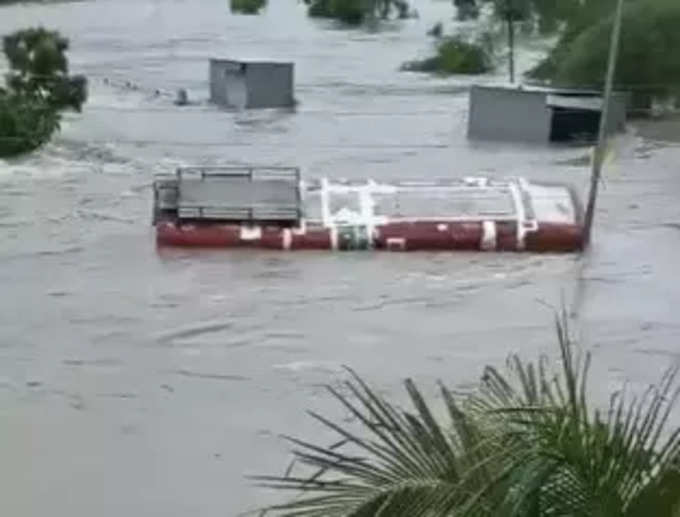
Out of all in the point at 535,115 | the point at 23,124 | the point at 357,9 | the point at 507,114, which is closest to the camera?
the point at 23,124

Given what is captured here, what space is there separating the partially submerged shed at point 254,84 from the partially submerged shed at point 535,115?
234 inches

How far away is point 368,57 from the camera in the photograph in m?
50.7

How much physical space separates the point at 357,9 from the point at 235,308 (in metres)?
47.8

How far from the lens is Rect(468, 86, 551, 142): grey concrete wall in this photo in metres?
32.1

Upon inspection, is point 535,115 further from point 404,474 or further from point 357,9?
point 357,9

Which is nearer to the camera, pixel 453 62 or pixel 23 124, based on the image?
pixel 23 124

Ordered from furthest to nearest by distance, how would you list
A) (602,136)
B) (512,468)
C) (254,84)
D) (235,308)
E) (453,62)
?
(453,62) < (254,84) < (602,136) < (235,308) < (512,468)

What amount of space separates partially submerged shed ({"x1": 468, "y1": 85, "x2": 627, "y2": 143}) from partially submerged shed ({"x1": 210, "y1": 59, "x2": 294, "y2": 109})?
5.95 metres

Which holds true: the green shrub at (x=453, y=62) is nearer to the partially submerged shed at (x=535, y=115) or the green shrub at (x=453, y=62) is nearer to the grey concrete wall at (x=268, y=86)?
the grey concrete wall at (x=268, y=86)

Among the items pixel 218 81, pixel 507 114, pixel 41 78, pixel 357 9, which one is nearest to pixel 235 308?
pixel 507 114

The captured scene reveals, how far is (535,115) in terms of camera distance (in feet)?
105

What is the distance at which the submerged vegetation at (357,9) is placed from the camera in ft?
212

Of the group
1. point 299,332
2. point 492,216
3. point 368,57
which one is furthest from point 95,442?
point 368,57

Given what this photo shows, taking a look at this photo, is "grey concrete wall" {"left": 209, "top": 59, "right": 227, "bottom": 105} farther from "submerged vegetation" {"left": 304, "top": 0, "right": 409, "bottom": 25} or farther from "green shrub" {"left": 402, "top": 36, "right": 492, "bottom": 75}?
"submerged vegetation" {"left": 304, "top": 0, "right": 409, "bottom": 25}
